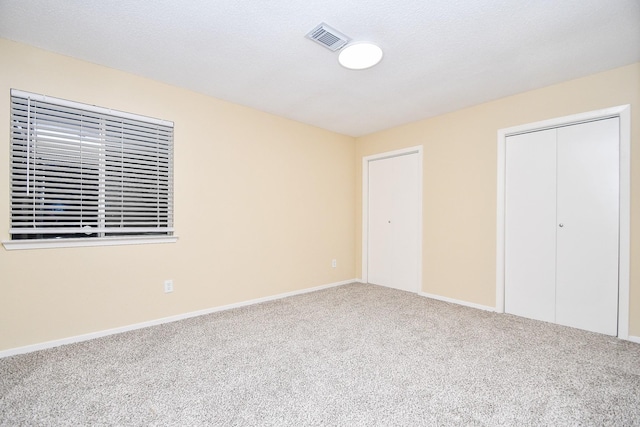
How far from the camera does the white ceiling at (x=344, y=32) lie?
5.98 feet

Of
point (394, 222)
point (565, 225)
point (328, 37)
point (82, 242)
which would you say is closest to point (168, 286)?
point (82, 242)

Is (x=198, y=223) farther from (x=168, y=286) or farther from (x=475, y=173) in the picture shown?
(x=475, y=173)

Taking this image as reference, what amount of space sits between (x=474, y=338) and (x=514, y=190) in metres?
1.67

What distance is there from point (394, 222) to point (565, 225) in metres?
1.95

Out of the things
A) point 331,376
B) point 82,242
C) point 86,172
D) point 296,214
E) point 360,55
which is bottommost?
point 331,376

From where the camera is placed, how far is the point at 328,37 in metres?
2.08

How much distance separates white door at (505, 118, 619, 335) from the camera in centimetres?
259

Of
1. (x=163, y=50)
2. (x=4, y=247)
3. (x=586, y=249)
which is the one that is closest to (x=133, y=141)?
(x=163, y=50)

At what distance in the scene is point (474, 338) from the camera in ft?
8.27

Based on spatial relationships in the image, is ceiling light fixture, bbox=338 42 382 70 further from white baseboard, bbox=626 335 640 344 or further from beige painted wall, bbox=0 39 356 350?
white baseboard, bbox=626 335 640 344

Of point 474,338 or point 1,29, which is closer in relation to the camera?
point 1,29

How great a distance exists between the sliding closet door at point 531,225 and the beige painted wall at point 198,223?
224cm

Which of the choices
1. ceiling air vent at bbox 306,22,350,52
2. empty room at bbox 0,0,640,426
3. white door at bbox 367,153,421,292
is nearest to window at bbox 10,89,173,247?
empty room at bbox 0,0,640,426

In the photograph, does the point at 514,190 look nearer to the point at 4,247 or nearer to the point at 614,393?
the point at 614,393
